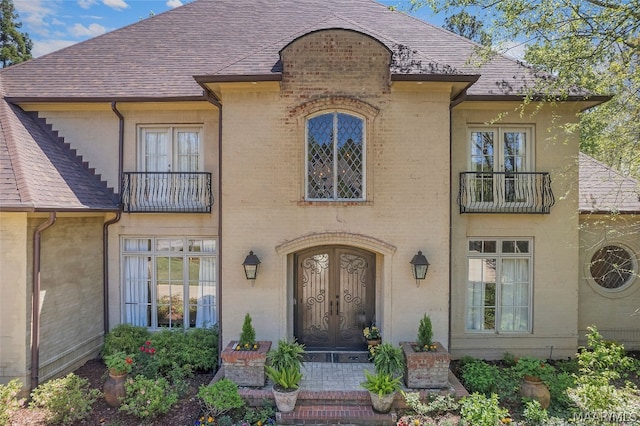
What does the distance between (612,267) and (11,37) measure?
111 ft

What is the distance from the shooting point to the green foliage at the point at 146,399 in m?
5.61

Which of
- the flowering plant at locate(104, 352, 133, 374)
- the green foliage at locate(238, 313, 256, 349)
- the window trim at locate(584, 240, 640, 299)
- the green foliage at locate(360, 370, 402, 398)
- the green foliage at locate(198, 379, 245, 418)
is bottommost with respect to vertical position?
the green foliage at locate(198, 379, 245, 418)

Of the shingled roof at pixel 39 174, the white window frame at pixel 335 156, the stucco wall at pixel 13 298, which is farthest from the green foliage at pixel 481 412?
the shingled roof at pixel 39 174

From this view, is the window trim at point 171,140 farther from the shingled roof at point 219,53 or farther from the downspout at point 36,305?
the downspout at point 36,305

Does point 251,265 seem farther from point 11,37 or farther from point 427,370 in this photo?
point 11,37

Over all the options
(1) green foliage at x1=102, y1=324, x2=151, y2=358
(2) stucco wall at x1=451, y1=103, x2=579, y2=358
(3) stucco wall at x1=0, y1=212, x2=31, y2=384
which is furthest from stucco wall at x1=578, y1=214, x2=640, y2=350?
(3) stucco wall at x1=0, y1=212, x2=31, y2=384

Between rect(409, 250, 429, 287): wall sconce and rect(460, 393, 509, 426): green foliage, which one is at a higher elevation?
rect(409, 250, 429, 287): wall sconce

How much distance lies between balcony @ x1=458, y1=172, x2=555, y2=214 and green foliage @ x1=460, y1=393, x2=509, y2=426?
13.8ft

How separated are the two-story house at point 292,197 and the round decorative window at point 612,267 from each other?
156 mm

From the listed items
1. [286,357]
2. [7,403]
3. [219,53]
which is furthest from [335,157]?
[7,403]

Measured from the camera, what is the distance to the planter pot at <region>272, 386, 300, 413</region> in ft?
18.9

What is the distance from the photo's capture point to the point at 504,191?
27.0 feet

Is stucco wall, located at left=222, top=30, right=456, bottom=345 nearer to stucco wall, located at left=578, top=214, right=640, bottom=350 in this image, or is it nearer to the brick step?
the brick step

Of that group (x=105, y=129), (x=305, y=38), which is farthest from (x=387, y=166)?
(x=105, y=129)
